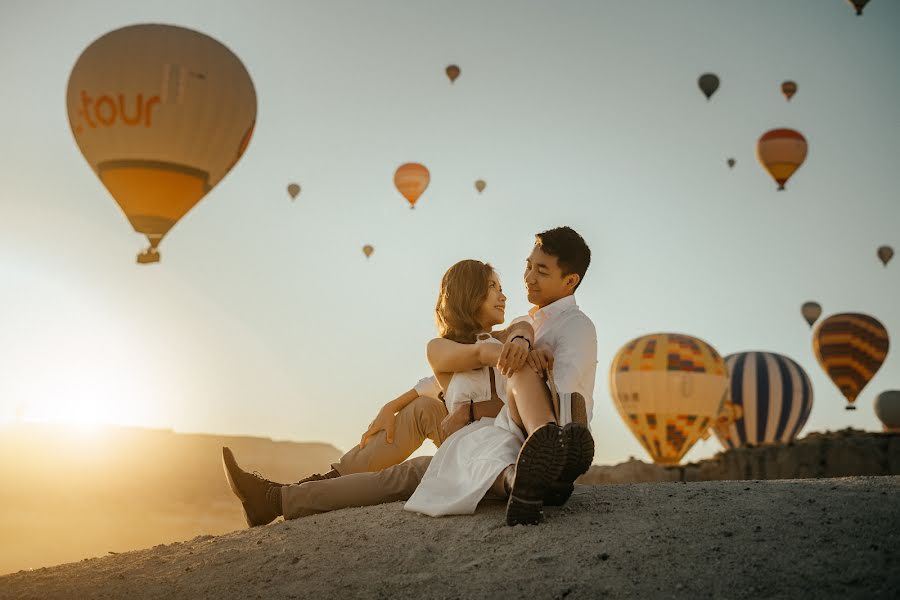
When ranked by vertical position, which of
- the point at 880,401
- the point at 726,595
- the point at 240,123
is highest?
the point at 240,123

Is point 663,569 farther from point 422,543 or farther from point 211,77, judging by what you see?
point 211,77

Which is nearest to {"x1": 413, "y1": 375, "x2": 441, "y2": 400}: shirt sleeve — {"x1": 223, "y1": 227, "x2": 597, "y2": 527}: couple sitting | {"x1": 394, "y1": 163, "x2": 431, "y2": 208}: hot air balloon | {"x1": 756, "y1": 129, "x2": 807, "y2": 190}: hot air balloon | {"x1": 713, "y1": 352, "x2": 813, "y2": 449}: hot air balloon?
{"x1": 223, "y1": 227, "x2": 597, "y2": 527}: couple sitting

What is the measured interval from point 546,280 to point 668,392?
25.8m

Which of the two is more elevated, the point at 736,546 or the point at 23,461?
the point at 23,461

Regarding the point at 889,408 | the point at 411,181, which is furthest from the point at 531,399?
the point at 889,408

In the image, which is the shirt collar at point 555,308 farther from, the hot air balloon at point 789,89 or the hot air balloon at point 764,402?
the hot air balloon at point 789,89

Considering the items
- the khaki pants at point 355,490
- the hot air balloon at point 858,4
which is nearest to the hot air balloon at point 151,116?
the khaki pants at point 355,490

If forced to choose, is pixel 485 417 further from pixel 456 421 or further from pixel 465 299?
pixel 465 299

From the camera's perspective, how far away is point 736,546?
4.24 meters

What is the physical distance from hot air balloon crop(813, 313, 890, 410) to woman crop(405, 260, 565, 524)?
35.3m

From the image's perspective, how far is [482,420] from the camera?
5395 millimetres

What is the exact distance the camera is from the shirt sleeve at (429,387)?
6195 mm

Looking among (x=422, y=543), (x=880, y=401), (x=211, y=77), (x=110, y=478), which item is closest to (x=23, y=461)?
(x=110, y=478)

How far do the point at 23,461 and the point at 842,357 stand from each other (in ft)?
255
